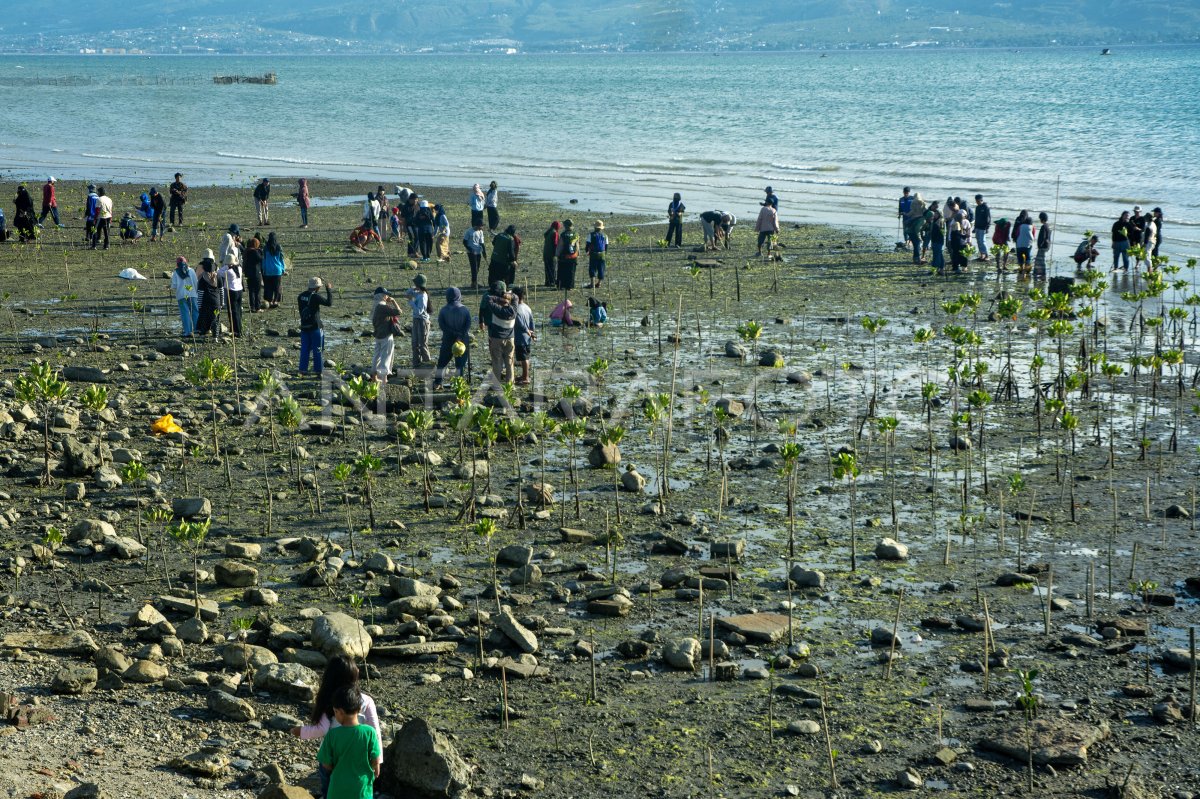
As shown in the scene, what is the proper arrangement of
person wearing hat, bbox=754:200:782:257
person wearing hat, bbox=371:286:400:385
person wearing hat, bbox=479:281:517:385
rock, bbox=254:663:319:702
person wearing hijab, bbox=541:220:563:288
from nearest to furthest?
rock, bbox=254:663:319:702
person wearing hat, bbox=479:281:517:385
person wearing hat, bbox=371:286:400:385
person wearing hijab, bbox=541:220:563:288
person wearing hat, bbox=754:200:782:257

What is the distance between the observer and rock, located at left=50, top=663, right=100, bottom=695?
11.0 m

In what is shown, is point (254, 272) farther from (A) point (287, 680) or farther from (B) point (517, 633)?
(A) point (287, 680)

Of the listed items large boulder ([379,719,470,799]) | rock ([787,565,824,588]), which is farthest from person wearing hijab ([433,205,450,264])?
large boulder ([379,719,470,799])

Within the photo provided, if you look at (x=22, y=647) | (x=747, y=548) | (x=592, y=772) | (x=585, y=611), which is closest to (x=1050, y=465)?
(x=747, y=548)

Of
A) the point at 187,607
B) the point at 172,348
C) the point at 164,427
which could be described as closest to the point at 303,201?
the point at 172,348

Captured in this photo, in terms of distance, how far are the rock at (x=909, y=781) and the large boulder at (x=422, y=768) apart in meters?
A: 3.17

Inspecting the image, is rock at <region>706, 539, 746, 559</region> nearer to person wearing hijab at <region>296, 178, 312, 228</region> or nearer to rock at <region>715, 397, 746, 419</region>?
rock at <region>715, 397, 746, 419</region>

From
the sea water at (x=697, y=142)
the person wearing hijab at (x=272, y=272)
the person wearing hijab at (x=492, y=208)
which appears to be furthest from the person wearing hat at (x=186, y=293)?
the sea water at (x=697, y=142)

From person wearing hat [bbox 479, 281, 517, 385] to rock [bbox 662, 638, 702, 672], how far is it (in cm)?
950

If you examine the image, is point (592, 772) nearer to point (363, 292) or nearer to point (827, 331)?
point (827, 331)

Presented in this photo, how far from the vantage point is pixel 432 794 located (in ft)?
32.2

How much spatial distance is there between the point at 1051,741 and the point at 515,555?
5935 millimetres

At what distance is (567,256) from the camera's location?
3031 cm

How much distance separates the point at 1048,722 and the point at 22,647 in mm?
8543
